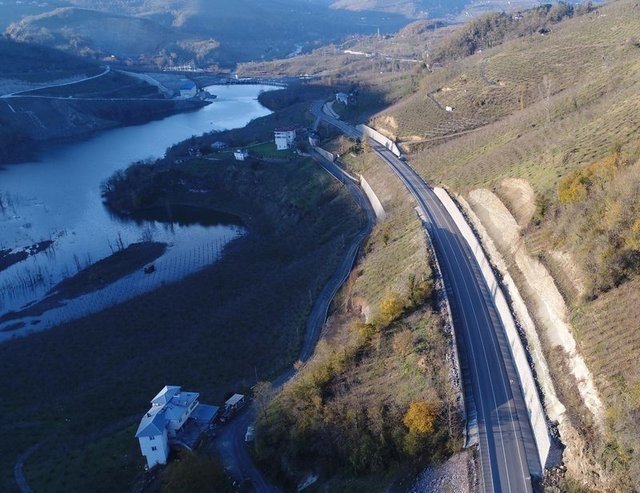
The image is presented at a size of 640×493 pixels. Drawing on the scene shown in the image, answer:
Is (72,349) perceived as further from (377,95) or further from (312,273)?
(377,95)

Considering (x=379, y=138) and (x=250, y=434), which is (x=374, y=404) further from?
(x=379, y=138)

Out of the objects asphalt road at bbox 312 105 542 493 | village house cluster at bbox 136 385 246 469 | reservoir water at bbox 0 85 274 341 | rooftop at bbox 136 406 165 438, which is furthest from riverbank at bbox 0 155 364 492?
asphalt road at bbox 312 105 542 493

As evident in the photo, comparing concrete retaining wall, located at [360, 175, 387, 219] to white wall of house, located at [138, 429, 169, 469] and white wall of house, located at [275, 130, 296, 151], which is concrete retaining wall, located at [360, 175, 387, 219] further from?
white wall of house, located at [138, 429, 169, 469]

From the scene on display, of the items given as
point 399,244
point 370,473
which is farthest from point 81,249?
point 370,473

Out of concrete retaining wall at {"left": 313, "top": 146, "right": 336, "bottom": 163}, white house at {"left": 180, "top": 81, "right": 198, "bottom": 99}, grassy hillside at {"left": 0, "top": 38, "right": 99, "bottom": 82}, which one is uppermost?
grassy hillside at {"left": 0, "top": 38, "right": 99, "bottom": 82}

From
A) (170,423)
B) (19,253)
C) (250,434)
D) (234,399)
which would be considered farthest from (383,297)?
(19,253)
